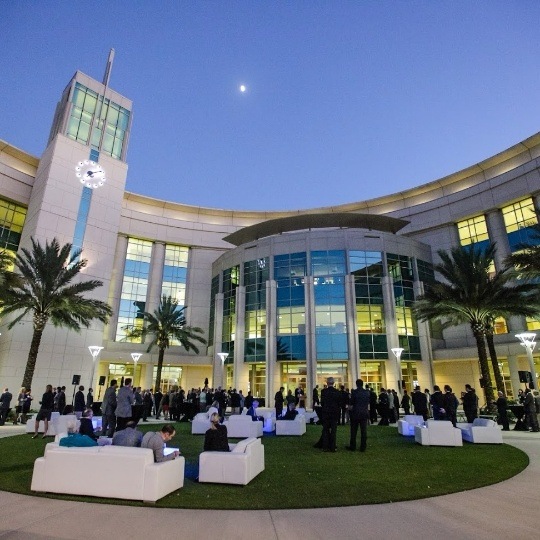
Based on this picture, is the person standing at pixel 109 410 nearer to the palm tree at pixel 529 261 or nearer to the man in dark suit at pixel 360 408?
the man in dark suit at pixel 360 408

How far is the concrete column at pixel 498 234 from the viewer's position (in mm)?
33594

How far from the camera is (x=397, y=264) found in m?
35.0

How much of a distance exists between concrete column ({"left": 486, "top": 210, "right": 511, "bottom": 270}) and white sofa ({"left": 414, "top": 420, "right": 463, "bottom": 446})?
2742 cm

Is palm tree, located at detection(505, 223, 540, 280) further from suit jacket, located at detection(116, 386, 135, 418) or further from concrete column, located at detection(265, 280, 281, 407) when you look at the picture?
concrete column, located at detection(265, 280, 281, 407)

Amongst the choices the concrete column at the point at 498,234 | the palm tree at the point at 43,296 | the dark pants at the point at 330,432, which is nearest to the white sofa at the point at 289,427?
the dark pants at the point at 330,432

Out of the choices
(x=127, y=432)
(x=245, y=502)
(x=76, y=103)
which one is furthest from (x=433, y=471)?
(x=76, y=103)

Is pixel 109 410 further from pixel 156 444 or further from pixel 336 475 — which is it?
pixel 336 475

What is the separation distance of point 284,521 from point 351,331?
2786cm

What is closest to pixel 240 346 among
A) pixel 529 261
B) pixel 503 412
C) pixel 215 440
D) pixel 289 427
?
pixel 289 427

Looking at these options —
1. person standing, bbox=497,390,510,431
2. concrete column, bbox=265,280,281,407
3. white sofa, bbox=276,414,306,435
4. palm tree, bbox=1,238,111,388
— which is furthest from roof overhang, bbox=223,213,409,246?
white sofa, bbox=276,414,306,435

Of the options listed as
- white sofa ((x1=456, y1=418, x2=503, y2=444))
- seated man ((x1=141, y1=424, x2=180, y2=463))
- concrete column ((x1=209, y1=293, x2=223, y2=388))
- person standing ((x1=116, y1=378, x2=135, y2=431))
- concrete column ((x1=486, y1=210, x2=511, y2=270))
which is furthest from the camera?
concrete column ((x1=209, y1=293, x2=223, y2=388))

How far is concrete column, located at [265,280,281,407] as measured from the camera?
104 ft

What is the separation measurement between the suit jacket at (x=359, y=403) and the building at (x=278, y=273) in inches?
801

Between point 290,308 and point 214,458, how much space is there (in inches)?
1064
